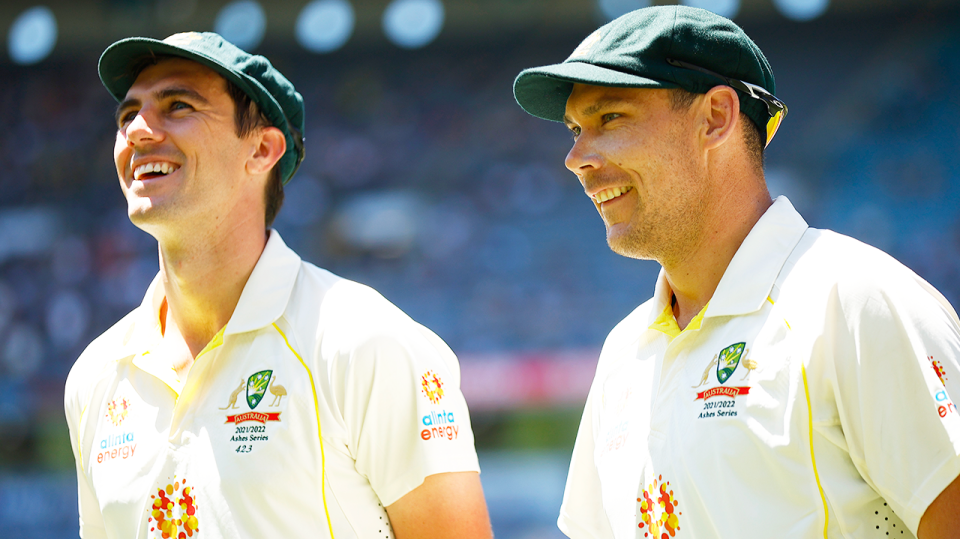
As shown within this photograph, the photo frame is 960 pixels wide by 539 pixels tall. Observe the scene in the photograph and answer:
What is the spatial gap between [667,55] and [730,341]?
1.79 ft

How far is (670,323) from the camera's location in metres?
1.74

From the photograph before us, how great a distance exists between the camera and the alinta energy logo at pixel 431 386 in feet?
5.80

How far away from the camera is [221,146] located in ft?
6.63

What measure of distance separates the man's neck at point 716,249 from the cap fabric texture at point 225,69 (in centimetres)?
105

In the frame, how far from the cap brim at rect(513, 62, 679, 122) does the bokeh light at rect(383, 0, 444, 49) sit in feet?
34.5

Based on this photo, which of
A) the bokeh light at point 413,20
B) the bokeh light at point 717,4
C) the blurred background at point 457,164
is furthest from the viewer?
the bokeh light at point 413,20

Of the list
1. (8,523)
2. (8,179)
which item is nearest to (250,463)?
(8,523)

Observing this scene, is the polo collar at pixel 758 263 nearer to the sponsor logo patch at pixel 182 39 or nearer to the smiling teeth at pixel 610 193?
the smiling teeth at pixel 610 193

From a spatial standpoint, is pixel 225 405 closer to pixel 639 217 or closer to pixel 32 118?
pixel 639 217

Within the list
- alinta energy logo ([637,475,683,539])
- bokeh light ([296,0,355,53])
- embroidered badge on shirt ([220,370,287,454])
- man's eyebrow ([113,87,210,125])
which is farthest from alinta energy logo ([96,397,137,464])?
bokeh light ([296,0,355,53])

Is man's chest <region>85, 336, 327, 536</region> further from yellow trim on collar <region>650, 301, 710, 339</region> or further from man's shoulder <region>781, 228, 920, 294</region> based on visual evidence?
man's shoulder <region>781, 228, 920, 294</region>

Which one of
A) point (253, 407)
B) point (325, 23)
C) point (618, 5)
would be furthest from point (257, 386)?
point (325, 23)

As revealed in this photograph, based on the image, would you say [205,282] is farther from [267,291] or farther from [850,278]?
[850,278]

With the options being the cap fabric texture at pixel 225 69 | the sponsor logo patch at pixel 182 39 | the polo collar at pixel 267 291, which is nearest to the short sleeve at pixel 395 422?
the polo collar at pixel 267 291
